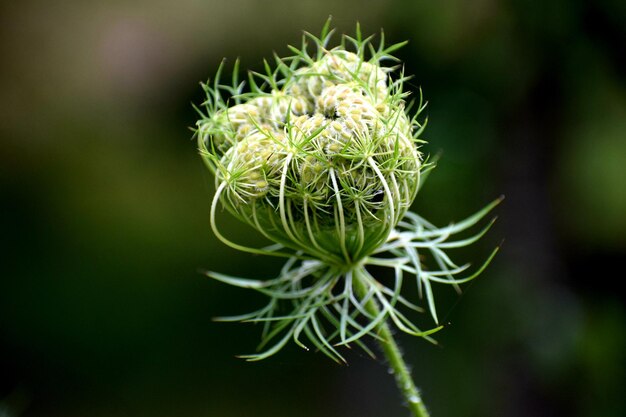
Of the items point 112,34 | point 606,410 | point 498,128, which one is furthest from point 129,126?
point 606,410

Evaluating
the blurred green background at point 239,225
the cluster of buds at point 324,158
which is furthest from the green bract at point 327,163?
the blurred green background at point 239,225

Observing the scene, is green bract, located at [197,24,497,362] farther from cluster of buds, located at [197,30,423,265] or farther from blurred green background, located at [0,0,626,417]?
blurred green background, located at [0,0,626,417]

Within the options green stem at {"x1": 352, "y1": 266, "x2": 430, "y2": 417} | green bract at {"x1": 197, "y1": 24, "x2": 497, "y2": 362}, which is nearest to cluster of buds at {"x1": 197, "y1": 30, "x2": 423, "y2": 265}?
green bract at {"x1": 197, "y1": 24, "x2": 497, "y2": 362}

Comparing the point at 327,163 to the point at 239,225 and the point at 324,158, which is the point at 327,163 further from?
the point at 239,225

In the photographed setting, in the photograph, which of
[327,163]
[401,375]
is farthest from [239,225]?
[327,163]

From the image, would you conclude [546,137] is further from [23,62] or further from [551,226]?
[23,62]
